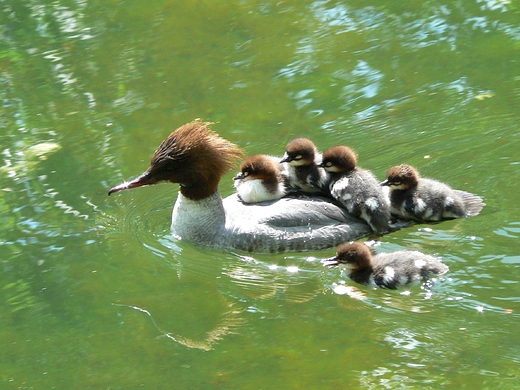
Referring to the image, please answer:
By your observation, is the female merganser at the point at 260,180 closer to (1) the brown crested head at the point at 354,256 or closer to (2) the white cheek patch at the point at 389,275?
(1) the brown crested head at the point at 354,256

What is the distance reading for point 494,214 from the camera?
773 centimetres

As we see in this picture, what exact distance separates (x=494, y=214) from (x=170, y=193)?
3.34 m

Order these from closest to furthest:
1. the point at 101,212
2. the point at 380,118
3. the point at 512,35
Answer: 1. the point at 101,212
2. the point at 380,118
3. the point at 512,35

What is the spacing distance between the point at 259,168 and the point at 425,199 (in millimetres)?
1530

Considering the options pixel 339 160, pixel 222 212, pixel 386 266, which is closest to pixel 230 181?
pixel 222 212

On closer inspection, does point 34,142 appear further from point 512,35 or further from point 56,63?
point 512,35

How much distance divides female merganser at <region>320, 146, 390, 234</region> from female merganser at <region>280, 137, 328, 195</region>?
15 centimetres

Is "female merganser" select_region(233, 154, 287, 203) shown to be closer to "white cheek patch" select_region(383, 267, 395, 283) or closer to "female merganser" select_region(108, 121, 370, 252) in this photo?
"female merganser" select_region(108, 121, 370, 252)

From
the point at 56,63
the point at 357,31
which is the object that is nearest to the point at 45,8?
the point at 56,63

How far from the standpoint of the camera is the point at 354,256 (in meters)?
7.02

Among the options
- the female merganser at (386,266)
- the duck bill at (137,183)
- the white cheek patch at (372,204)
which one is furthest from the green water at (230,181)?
the duck bill at (137,183)

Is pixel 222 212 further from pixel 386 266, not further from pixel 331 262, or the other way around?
pixel 386 266

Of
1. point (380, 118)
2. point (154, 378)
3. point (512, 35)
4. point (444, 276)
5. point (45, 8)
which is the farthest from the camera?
point (45, 8)

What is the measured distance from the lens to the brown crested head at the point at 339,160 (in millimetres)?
7906
